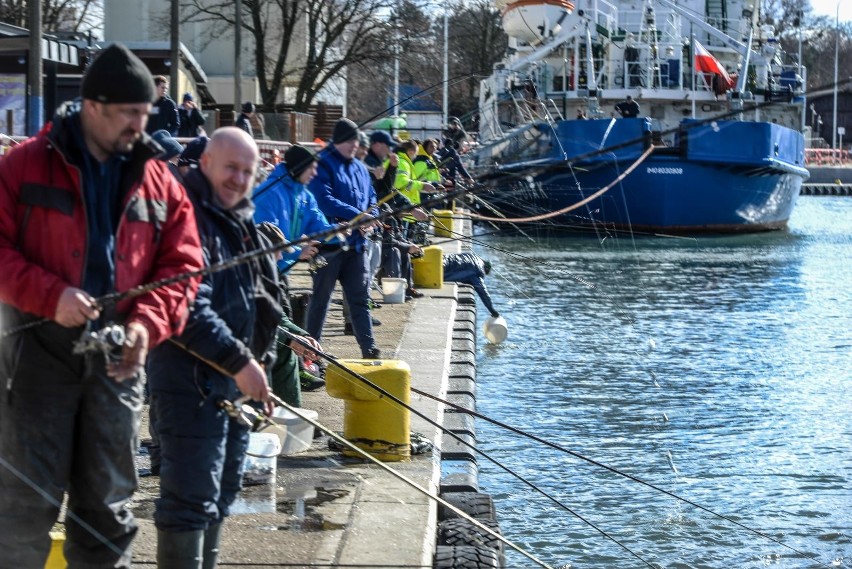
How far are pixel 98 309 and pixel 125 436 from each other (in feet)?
1.54

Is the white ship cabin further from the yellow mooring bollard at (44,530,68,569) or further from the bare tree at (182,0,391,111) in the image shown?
the yellow mooring bollard at (44,530,68,569)

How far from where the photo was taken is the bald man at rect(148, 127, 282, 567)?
15.0ft

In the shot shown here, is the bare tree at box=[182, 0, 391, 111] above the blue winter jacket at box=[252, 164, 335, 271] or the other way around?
above

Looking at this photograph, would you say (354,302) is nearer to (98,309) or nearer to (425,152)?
(98,309)

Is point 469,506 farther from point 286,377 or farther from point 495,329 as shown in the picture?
point 495,329

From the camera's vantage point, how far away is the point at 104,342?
3.99 meters

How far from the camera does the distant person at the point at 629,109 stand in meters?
30.6

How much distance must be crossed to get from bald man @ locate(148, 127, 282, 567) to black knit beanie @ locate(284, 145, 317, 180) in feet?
9.65

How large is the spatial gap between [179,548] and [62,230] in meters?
1.21

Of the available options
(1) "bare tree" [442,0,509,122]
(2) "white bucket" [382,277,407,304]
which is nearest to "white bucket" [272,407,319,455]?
(2) "white bucket" [382,277,407,304]

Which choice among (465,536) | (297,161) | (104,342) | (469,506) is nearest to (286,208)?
(297,161)

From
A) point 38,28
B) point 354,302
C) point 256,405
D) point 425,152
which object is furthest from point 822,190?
point 256,405

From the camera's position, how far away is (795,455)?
10211 mm

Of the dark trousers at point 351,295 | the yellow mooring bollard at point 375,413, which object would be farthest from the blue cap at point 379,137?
the yellow mooring bollard at point 375,413
